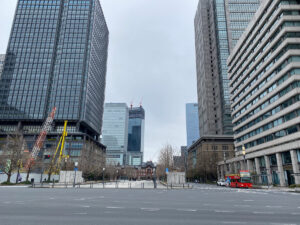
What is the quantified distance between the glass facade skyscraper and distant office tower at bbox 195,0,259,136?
69972mm

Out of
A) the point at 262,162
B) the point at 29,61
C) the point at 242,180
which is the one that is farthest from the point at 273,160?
the point at 29,61

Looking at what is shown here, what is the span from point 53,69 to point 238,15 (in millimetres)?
113674

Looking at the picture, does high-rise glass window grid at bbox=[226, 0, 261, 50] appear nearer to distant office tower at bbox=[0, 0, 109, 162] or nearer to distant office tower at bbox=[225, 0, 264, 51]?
distant office tower at bbox=[225, 0, 264, 51]

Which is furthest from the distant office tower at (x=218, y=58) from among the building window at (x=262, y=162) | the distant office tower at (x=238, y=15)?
the building window at (x=262, y=162)

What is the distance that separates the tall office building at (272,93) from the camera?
50.3 meters

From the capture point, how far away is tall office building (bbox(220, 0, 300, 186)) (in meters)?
50.3

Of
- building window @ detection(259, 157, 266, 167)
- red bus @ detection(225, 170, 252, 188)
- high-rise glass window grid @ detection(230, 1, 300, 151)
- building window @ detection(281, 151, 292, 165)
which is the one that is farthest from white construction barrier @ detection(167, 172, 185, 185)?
high-rise glass window grid @ detection(230, 1, 300, 151)

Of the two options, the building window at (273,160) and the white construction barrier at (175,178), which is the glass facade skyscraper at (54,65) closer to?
the white construction barrier at (175,178)

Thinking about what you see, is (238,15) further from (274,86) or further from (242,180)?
(242,180)

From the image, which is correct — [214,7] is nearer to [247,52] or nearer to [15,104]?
[247,52]

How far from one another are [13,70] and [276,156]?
131685 mm

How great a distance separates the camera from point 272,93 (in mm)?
57844

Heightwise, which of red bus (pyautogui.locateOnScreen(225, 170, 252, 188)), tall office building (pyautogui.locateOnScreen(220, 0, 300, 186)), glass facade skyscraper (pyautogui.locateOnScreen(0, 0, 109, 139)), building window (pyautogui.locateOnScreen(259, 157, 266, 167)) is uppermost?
glass facade skyscraper (pyautogui.locateOnScreen(0, 0, 109, 139))

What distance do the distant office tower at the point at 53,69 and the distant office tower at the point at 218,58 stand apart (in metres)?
69.8
